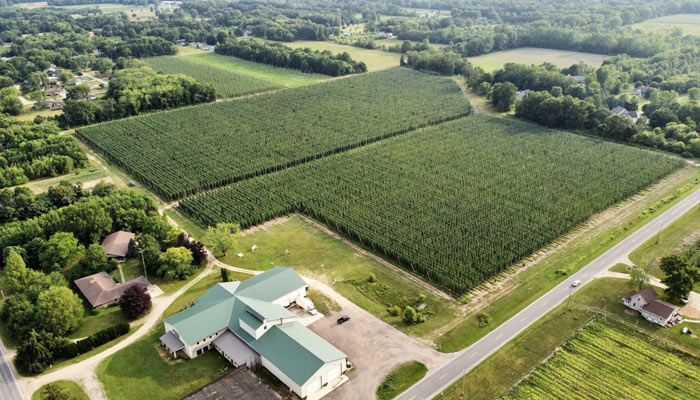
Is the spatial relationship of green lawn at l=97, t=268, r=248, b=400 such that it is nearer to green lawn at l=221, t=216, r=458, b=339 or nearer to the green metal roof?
the green metal roof

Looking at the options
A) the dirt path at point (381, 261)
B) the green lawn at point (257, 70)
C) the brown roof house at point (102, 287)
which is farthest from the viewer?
the green lawn at point (257, 70)

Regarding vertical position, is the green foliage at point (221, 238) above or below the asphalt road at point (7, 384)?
above

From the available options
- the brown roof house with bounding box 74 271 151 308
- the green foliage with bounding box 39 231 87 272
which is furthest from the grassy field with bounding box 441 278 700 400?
the green foliage with bounding box 39 231 87 272

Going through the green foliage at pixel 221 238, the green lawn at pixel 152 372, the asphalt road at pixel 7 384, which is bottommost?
the asphalt road at pixel 7 384

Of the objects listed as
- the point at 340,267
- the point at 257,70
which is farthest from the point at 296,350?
the point at 257,70

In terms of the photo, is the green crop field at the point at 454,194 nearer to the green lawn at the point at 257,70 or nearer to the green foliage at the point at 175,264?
the green foliage at the point at 175,264

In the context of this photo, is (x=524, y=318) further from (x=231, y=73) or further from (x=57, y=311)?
(x=231, y=73)

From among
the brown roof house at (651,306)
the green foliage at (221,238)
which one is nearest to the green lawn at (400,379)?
the brown roof house at (651,306)
